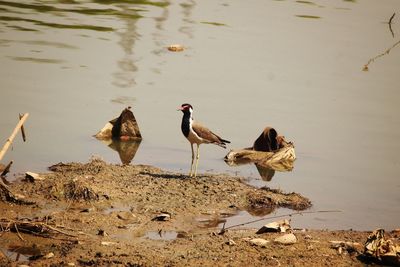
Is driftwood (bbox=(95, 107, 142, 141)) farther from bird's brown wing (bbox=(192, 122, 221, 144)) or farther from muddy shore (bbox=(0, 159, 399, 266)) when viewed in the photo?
muddy shore (bbox=(0, 159, 399, 266))

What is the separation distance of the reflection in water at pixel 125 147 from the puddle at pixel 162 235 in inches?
108

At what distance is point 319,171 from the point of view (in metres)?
10.8

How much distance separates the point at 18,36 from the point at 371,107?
720 centimetres

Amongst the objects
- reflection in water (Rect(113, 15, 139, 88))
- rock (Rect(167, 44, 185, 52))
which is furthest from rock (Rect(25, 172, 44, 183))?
rock (Rect(167, 44, 185, 52))

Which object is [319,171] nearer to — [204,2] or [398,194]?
[398,194]

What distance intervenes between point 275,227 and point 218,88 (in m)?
6.54

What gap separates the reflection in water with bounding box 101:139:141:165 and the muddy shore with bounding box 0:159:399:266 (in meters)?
0.77

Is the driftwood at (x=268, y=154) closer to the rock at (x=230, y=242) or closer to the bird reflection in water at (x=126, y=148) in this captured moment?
the bird reflection in water at (x=126, y=148)

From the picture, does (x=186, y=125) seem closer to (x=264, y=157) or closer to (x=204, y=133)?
(x=204, y=133)

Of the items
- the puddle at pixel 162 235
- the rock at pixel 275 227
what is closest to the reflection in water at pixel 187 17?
the rock at pixel 275 227

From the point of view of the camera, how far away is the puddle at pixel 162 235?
24.8 feet

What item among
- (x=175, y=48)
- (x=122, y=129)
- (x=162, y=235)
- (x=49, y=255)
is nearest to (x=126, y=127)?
(x=122, y=129)

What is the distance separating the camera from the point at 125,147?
10.9 meters

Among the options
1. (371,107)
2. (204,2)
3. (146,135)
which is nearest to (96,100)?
(146,135)
